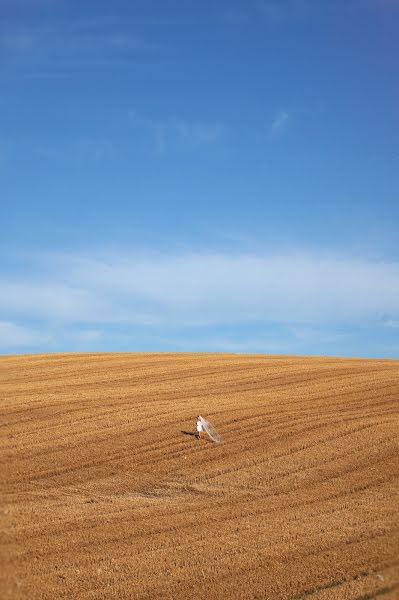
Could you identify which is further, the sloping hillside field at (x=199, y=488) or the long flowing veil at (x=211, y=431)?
the long flowing veil at (x=211, y=431)

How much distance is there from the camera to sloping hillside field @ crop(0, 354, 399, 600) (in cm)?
1071

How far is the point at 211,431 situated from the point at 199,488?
3.88m

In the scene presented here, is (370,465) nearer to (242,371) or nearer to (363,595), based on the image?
(363,595)

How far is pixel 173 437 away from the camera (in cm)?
1894

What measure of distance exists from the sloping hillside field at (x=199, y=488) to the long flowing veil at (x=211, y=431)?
0.75ft

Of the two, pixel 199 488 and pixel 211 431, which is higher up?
pixel 211 431

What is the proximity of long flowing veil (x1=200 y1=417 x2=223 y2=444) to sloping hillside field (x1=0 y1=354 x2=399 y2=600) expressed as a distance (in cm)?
23

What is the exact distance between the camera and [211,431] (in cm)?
1939

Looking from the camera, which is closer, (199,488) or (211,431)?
(199,488)

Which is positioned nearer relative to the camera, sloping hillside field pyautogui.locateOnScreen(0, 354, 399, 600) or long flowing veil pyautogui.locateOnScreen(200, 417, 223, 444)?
sloping hillside field pyautogui.locateOnScreen(0, 354, 399, 600)

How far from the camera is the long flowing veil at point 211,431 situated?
741 inches

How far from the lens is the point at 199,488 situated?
1557 centimetres

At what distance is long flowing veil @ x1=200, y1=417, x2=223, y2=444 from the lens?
18814 millimetres

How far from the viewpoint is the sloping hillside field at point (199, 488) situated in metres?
10.7
